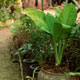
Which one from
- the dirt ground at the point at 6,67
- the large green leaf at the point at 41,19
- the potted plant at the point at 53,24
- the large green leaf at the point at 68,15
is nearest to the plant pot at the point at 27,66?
the dirt ground at the point at 6,67

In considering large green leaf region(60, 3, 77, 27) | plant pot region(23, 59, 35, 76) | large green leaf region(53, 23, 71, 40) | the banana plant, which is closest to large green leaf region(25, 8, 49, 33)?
the banana plant

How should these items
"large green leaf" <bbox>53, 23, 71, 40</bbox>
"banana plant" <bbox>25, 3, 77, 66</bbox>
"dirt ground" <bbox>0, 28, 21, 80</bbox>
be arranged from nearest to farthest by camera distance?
"large green leaf" <bbox>53, 23, 71, 40</bbox>
"banana plant" <bbox>25, 3, 77, 66</bbox>
"dirt ground" <bbox>0, 28, 21, 80</bbox>

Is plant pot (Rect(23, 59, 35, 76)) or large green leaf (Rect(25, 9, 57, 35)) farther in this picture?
plant pot (Rect(23, 59, 35, 76))

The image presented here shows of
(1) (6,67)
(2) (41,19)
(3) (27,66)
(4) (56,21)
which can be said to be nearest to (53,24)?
(4) (56,21)

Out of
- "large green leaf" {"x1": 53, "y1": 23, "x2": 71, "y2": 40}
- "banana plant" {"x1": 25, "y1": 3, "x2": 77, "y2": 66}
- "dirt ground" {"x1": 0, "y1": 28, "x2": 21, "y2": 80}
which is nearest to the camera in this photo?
"large green leaf" {"x1": 53, "y1": 23, "x2": 71, "y2": 40}

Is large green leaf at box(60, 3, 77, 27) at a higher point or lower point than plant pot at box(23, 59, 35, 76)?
higher

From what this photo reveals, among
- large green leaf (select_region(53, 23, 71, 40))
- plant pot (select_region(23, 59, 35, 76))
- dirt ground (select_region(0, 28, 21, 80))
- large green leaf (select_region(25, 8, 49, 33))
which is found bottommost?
dirt ground (select_region(0, 28, 21, 80))

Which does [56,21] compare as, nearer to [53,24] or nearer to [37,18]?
[53,24]

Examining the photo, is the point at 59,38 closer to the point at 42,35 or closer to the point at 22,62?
the point at 42,35

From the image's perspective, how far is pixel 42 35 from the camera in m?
4.45

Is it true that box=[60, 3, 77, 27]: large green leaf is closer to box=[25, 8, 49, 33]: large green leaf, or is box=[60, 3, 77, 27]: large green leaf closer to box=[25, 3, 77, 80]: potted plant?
box=[25, 3, 77, 80]: potted plant

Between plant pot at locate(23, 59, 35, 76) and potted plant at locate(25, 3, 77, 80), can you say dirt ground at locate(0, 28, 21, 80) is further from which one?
potted plant at locate(25, 3, 77, 80)

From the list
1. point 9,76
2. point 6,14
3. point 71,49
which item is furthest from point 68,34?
point 6,14

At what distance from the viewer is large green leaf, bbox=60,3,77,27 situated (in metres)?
3.78
